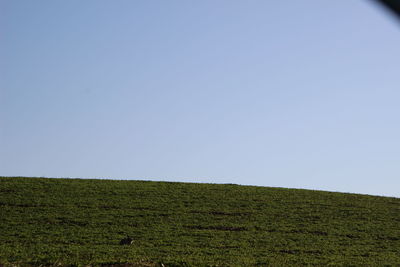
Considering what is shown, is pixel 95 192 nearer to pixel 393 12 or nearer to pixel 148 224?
pixel 148 224

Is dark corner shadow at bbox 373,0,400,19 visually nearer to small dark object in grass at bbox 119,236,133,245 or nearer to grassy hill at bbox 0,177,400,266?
grassy hill at bbox 0,177,400,266

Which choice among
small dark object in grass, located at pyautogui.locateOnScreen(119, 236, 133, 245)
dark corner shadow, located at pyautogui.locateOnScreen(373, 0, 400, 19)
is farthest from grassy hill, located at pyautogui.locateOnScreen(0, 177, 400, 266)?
dark corner shadow, located at pyautogui.locateOnScreen(373, 0, 400, 19)

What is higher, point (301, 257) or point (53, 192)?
point (53, 192)

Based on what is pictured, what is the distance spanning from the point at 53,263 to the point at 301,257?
36.8 ft

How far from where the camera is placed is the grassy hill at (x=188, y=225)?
70.5 feet

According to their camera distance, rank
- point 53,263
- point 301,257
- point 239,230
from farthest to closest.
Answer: point 239,230, point 301,257, point 53,263

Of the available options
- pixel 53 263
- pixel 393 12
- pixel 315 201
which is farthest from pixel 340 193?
pixel 393 12

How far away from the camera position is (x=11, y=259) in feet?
64.2

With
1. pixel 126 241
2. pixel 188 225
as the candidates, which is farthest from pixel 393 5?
pixel 188 225

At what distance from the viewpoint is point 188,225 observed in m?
29.7

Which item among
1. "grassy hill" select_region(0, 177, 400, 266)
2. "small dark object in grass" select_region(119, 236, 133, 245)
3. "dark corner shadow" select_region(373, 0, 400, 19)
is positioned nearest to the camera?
"dark corner shadow" select_region(373, 0, 400, 19)

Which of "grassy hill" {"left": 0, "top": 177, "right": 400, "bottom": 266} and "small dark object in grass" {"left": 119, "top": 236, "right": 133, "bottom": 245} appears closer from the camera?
"grassy hill" {"left": 0, "top": 177, "right": 400, "bottom": 266}

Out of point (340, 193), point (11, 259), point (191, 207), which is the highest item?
point (340, 193)

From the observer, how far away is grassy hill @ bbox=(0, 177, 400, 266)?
21.5 metres
